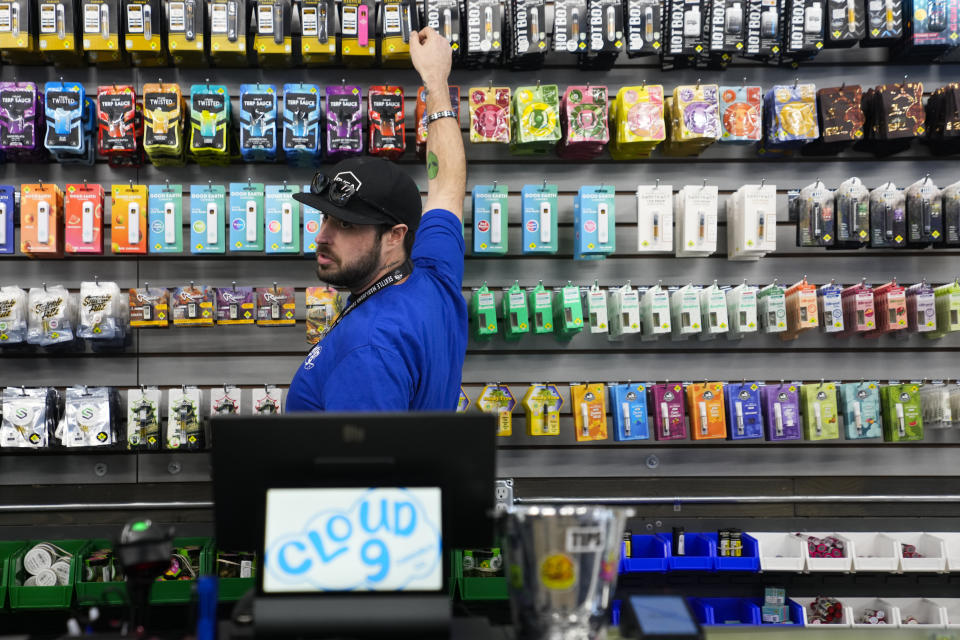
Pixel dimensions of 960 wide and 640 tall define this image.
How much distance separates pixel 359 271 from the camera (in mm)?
2051

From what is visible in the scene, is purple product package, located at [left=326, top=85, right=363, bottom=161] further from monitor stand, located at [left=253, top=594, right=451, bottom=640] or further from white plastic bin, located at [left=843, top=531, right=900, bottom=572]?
white plastic bin, located at [left=843, top=531, right=900, bottom=572]

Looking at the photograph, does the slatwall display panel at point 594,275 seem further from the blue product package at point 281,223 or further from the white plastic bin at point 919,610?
the white plastic bin at point 919,610

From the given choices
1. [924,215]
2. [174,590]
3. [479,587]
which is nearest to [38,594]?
[174,590]

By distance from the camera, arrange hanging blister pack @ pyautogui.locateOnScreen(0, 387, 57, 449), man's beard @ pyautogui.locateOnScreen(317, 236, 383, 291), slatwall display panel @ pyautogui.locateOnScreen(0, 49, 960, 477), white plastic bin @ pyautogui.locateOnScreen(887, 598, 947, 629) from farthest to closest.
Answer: slatwall display panel @ pyautogui.locateOnScreen(0, 49, 960, 477) → white plastic bin @ pyautogui.locateOnScreen(887, 598, 947, 629) → hanging blister pack @ pyautogui.locateOnScreen(0, 387, 57, 449) → man's beard @ pyautogui.locateOnScreen(317, 236, 383, 291)

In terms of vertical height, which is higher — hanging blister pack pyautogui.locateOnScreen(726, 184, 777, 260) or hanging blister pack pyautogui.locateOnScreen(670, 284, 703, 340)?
hanging blister pack pyautogui.locateOnScreen(726, 184, 777, 260)

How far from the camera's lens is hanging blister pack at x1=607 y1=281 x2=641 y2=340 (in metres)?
3.16

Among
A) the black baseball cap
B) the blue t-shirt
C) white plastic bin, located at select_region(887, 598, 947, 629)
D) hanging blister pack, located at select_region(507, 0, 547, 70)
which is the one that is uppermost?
hanging blister pack, located at select_region(507, 0, 547, 70)

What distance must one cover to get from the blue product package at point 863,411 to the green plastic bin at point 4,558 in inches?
139

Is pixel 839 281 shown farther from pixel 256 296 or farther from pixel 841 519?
pixel 256 296

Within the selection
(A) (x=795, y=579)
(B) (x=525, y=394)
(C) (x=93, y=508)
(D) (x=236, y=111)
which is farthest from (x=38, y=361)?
(A) (x=795, y=579)

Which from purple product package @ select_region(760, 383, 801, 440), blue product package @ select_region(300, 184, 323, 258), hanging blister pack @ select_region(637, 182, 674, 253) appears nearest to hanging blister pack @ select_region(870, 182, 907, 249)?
purple product package @ select_region(760, 383, 801, 440)

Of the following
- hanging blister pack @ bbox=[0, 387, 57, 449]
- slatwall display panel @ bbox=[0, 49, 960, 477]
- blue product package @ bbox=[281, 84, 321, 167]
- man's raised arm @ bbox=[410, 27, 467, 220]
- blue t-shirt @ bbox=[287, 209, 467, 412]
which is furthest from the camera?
slatwall display panel @ bbox=[0, 49, 960, 477]

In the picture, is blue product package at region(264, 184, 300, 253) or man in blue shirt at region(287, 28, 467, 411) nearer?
man in blue shirt at region(287, 28, 467, 411)

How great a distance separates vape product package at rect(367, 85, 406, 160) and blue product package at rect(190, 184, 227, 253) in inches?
27.3
